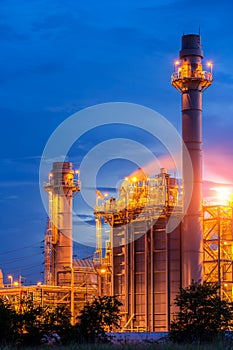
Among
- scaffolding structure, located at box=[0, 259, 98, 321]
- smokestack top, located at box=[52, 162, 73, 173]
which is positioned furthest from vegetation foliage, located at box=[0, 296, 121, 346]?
smokestack top, located at box=[52, 162, 73, 173]

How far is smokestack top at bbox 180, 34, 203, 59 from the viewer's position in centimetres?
7781

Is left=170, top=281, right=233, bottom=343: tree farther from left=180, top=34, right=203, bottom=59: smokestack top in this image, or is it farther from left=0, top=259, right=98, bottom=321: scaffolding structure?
left=0, top=259, right=98, bottom=321: scaffolding structure

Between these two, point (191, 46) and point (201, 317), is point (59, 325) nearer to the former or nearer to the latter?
point (201, 317)

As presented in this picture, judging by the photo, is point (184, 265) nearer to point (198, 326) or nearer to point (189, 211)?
point (189, 211)

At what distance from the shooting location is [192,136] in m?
75.5

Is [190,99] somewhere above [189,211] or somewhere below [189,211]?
above

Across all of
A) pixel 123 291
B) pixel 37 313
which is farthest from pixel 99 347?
pixel 123 291

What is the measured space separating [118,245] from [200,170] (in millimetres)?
12730

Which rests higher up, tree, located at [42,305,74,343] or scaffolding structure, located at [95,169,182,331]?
scaffolding structure, located at [95,169,182,331]

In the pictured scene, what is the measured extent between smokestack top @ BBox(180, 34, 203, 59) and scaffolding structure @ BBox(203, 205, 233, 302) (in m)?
13.6

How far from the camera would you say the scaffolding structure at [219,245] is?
7638 centimetres

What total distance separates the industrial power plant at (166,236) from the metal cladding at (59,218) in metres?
12.8

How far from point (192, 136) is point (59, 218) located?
3148 cm

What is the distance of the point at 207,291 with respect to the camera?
51938mm
